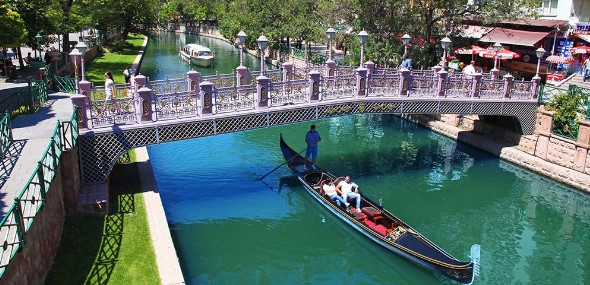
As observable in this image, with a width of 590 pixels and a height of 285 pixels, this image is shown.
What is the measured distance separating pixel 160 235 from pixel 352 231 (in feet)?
21.0

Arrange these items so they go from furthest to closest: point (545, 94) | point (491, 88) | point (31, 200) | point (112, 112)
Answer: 1. point (545, 94)
2. point (491, 88)
3. point (112, 112)
4. point (31, 200)

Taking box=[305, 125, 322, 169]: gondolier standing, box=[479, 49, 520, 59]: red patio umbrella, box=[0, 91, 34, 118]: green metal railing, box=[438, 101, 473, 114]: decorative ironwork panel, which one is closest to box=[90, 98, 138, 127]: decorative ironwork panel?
box=[0, 91, 34, 118]: green metal railing

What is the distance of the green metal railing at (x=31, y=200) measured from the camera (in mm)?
8476

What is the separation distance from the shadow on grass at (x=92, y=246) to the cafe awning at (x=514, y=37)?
91.3ft

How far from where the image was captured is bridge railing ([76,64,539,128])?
15.9 m

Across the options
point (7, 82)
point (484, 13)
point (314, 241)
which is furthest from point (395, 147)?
point (7, 82)

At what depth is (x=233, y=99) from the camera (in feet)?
56.6

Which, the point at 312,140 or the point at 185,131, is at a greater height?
the point at 185,131

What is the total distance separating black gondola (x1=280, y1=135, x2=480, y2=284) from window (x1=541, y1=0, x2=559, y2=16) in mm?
24627

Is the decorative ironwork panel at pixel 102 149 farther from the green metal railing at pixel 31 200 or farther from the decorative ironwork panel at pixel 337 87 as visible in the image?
the decorative ironwork panel at pixel 337 87

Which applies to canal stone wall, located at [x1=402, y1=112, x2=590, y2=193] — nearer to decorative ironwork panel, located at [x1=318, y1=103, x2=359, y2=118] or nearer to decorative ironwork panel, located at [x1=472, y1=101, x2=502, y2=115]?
decorative ironwork panel, located at [x1=472, y1=101, x2=502, y2=115]

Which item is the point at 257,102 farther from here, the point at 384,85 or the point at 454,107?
the point at 454,107

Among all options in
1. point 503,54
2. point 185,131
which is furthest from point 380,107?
point 503,54

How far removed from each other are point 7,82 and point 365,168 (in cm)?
1882
